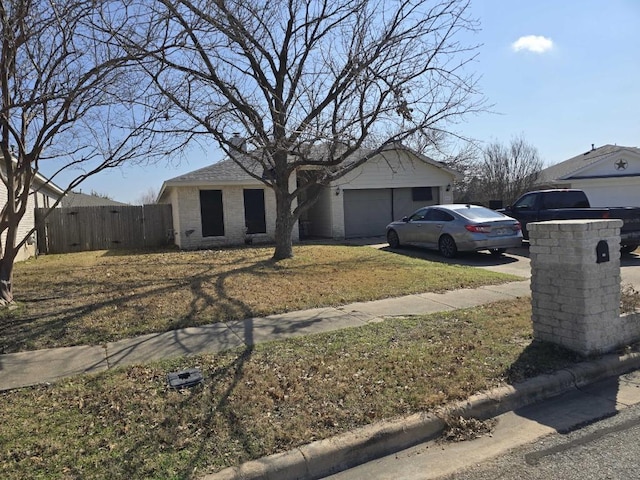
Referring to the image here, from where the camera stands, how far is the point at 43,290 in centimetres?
906

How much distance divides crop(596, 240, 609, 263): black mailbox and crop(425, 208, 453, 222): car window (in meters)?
7.84

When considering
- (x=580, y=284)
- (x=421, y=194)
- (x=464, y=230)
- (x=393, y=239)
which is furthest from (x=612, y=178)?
(x=580, y=284)

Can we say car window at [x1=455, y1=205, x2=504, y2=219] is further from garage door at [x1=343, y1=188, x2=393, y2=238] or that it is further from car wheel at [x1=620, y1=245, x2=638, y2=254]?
garage door at [x1=343, y1=188, x2=393, y2=238]

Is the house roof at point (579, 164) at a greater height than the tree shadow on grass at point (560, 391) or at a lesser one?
greater

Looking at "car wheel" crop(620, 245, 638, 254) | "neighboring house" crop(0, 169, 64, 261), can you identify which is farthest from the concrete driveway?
"neighboring house" crop(0, 169, 64, 261)

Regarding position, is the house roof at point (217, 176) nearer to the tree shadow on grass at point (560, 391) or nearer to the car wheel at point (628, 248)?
the car wheel at point (628, 248)

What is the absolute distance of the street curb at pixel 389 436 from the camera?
3105 millimetres

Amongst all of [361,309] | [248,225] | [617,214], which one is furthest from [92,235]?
[617,214]

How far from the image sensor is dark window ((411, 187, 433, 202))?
21.8 meters

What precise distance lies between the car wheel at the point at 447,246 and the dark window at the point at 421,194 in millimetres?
9069

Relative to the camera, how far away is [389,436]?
3484 millimetres

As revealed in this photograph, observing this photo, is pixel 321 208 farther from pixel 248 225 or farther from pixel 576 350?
pixel 576 350

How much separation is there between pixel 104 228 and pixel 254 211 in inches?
268

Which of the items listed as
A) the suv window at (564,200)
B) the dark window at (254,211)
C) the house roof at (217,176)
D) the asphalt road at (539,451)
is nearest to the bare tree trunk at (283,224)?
the house roof at (217,176)
